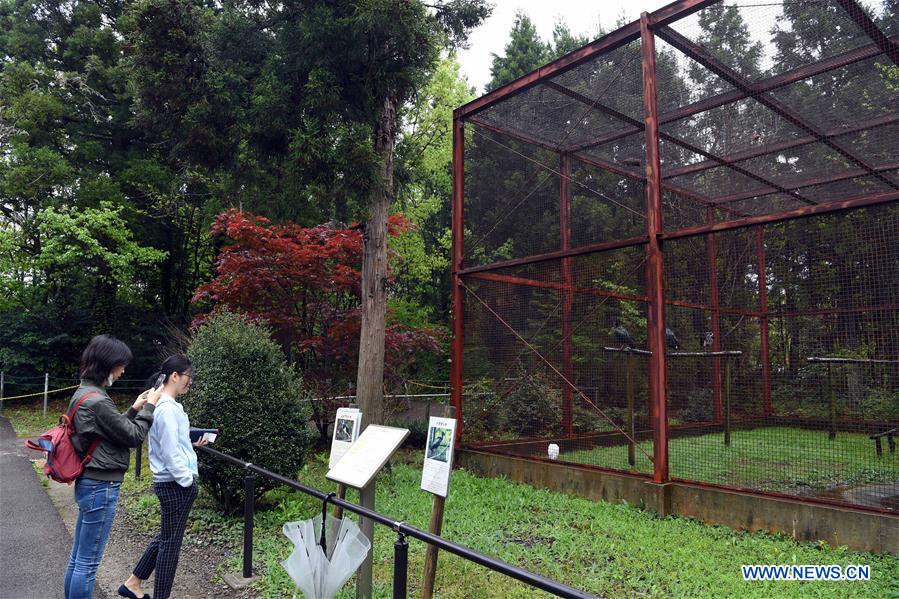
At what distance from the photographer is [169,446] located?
3.57 metres

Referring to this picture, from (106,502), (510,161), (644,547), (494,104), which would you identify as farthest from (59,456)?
(510,161)

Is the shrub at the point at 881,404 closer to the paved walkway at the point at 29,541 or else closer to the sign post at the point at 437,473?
the sign post at the point at 437,473

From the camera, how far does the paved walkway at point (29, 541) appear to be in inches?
177

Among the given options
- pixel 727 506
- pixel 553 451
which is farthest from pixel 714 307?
pixel 727 506

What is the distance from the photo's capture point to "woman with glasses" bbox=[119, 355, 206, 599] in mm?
3590

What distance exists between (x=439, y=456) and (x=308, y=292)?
668 cm

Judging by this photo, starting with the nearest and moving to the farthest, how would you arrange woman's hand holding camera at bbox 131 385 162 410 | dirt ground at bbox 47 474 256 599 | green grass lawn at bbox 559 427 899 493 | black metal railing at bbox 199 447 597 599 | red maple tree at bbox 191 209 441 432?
black metal railing at bbox 199 447 597 599 < woman's hand holding camera at bbox 131 385 162 410 < dirt ground at bbox 47 474 256 599 < green grass lawn at bbox 559 427 899 493 < red maple tree at bbox 191 209 441 432

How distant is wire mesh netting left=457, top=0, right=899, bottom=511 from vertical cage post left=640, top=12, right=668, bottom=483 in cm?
8

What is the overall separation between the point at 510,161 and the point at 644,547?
933cm

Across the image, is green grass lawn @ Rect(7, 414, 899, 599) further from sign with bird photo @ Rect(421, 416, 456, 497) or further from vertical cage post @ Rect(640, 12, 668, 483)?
sign with bird photo @ Rect(421, 416, 456, 497)

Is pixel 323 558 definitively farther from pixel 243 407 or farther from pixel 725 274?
pixel 725 274

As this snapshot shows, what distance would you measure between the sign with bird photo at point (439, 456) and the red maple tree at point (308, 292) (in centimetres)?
577

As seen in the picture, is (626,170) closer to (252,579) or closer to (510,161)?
(510,161)

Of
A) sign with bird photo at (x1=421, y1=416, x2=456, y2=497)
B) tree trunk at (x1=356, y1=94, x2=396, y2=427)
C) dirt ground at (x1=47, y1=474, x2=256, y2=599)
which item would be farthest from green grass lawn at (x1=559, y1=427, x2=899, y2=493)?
dirt ground at (x1=47, y1=474, x2=256, y2=599)
